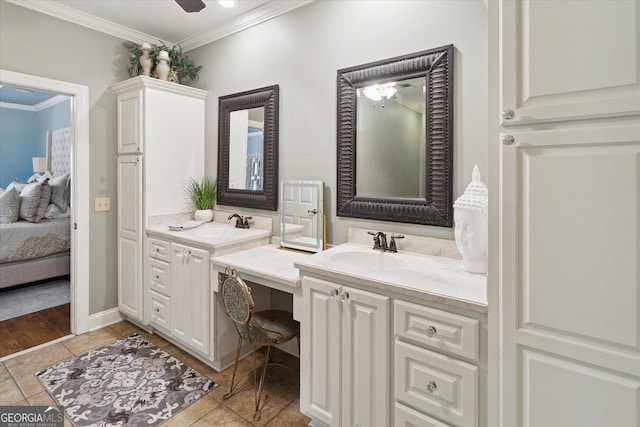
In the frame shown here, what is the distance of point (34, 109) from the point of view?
593 cm

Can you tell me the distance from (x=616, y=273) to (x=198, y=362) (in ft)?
8.12

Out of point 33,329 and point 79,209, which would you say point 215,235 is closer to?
point 79,209

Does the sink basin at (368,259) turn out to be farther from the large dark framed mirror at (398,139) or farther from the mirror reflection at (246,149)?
the mirror reflection at (246,149)

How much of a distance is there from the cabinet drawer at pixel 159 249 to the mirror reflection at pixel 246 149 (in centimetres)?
75

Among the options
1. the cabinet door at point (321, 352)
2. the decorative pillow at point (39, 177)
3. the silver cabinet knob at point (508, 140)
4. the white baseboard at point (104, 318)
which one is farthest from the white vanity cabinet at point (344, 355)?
the decorative pillow at point (39, 177)

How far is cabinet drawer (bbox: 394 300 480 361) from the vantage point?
122 centimetres

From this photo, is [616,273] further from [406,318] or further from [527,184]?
[406,318]

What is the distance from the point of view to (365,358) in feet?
4.89

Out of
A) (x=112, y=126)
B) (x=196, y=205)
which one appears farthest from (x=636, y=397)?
(x=112, y=126)

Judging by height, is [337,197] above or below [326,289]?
above

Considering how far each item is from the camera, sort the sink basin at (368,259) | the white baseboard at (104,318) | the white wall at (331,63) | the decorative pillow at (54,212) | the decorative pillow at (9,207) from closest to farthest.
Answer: the white wall at (331,63) < the sink basin at (368,259) < the white baseboard at (104,318) < the decorative pillow at (9,207) < the decorative pillow at (54,212)

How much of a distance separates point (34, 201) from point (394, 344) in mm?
4894

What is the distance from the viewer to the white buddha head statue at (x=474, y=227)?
152 cm

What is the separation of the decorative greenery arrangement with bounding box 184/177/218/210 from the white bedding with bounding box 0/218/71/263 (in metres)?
2.32
